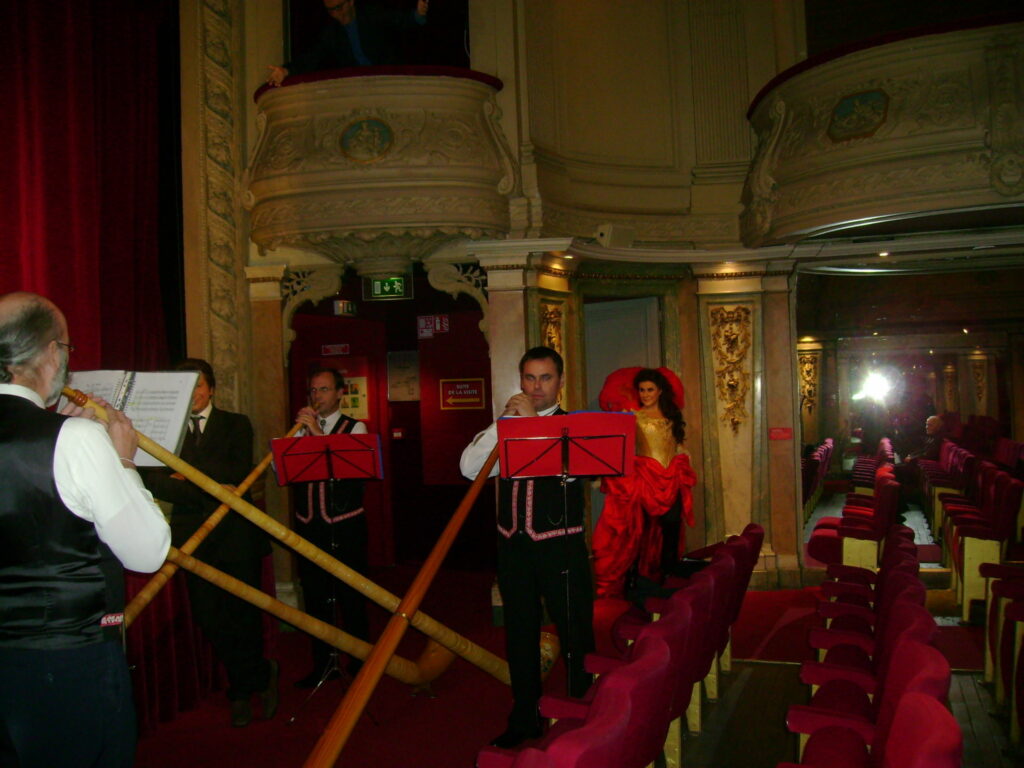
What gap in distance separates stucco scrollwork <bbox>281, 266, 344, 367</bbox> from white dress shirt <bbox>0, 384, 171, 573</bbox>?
14.1 feet

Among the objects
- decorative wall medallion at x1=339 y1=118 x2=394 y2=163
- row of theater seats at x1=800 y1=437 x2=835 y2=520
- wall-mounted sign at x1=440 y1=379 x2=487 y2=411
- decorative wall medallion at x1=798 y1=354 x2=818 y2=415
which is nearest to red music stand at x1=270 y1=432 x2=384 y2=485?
decorative wall medallion at x1=339 y1=118 x2=394 y2=163

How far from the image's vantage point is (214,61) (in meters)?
5.87

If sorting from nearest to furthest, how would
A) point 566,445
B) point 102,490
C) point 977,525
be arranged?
point 102,490 → point 566,445 → point 977,525

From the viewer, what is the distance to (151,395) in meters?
2.79

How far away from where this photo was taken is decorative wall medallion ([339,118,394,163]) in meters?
5.65

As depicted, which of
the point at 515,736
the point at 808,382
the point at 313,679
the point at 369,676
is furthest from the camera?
the point at 808,382

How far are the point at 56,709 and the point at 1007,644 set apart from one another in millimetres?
3647

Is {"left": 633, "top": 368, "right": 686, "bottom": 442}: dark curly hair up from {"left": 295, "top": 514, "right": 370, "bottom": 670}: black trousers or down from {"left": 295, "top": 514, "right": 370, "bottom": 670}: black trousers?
up

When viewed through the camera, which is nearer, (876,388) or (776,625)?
(776,625)

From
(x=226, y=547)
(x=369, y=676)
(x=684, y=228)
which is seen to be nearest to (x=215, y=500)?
(x=226, y=547)

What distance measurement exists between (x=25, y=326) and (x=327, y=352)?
558cm

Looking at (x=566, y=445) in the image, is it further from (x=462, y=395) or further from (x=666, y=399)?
(x=462, y=395)

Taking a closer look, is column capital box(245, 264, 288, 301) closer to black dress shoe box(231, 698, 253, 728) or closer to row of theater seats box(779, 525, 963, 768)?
black dress shoe box(231, 698, 253, 728)

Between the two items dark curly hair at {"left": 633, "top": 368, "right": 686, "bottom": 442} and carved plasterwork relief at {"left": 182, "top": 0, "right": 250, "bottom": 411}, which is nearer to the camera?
carved plasterwork relief at {"left": 182, "top": 0, "right": 250, "bottom": 411}
